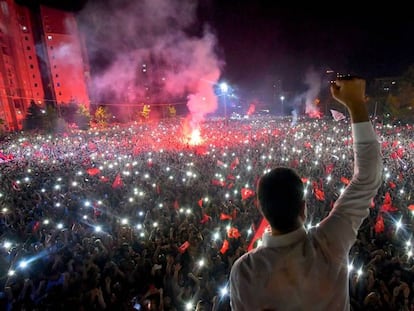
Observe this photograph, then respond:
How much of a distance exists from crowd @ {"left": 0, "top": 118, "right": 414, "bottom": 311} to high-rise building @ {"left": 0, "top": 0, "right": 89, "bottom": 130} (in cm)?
4563

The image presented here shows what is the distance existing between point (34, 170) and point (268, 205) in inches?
500

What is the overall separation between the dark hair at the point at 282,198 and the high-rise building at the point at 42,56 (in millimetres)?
53886

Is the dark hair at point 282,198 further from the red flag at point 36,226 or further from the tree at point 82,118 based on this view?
the tree at point 82,118

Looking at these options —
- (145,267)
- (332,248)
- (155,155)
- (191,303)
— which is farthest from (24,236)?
(155,155)

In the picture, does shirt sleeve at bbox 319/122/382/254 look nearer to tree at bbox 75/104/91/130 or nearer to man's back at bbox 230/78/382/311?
man's back at bbox 230/78/382/311

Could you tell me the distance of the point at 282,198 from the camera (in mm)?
1351

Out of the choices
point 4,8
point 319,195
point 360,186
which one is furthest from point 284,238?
point 4,8

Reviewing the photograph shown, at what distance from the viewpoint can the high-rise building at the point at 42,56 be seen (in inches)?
1876

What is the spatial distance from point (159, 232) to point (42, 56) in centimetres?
6065

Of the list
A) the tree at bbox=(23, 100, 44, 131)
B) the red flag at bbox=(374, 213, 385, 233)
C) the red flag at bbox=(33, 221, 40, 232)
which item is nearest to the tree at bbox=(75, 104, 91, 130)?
the tree at bbox=(23, 100, 44, 131)

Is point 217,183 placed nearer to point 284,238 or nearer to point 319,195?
point 319,195

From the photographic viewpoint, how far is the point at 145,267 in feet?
16.2

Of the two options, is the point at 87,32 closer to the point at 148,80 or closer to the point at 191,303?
the point at 148,80

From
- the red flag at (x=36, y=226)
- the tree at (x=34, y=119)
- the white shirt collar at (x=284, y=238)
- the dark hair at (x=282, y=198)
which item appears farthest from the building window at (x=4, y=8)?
the white shirt collar at (x=284, y=238)
